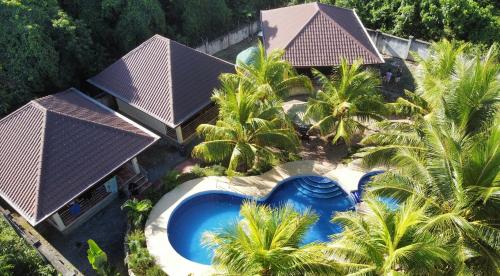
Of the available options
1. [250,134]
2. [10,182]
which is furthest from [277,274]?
[10,182]

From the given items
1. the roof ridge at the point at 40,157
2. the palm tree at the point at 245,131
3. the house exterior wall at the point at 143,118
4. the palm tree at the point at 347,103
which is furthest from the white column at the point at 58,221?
the palm tree at the point at 347,103

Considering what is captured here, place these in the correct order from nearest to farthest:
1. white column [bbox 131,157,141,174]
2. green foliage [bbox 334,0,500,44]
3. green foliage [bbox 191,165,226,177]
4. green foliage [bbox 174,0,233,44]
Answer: white column [bbox 131,157,141,174] < green foliage [bbox 191,165,226,177] < green foliage [bbox 334,0,500,44] < green foliage [bbox 174,0,233,44]

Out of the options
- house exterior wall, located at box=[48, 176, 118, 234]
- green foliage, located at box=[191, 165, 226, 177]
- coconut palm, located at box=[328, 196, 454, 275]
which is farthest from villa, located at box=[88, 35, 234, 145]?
coconut palm, located at box=[328, 196, 454, 275]

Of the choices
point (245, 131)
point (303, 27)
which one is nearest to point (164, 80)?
point (245, 131)

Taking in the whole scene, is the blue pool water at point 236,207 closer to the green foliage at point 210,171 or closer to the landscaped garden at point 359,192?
the landscaped garden at point 359,192

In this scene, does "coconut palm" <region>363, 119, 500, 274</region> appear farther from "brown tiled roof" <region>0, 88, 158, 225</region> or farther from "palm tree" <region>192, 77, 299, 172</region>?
"brown tiled roof" <region>0, 88, 158, 225</region>

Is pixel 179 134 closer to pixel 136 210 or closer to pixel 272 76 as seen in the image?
pixel 136 210
